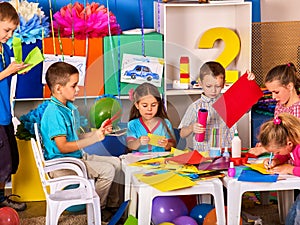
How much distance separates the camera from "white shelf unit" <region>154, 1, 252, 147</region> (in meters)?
3.44

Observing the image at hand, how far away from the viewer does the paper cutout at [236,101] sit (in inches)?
98.3

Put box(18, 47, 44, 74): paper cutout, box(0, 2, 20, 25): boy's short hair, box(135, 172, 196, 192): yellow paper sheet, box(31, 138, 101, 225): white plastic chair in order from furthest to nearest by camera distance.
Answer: box(18, 47, 44, 74): paper cutout → box(0, 2, 20, 25): boy's short hair → box(31, 138, 101, 225): white plastic chair → box(135, 172, 196, 192): yellow paper sheet

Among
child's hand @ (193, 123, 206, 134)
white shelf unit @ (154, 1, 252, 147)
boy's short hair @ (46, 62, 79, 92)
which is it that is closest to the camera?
child's hand @ (193, 123, 206, 134)

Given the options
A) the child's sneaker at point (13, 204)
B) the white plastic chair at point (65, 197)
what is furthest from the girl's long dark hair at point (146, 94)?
the child's sneaker at point (13, 204)

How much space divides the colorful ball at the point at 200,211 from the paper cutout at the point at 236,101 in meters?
0.32

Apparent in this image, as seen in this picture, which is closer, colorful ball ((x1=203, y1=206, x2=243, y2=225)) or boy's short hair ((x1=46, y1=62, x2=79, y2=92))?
colorful ball ((x1=203, y1=206, x2=243, y2=225))

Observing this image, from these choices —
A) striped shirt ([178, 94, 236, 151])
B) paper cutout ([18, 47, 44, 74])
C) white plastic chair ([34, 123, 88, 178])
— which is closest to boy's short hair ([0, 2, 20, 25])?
paper cutout ([18, 47, 44, 74])

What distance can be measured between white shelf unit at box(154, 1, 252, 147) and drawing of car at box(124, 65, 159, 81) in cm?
29

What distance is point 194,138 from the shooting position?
8.39ft

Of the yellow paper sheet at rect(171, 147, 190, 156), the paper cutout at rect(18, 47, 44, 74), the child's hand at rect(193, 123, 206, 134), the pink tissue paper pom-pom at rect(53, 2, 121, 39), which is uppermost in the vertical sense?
the pink tissue paper pom-pom at rect(53, 2, 121, 39)

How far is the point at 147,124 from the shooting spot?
2.61 m

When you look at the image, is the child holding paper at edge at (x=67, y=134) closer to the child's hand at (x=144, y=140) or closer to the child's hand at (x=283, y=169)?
the child's hand at (x=144, y=140)

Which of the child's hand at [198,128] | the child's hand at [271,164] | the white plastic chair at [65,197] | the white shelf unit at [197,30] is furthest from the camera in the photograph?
the white shelf unit at [197,30]

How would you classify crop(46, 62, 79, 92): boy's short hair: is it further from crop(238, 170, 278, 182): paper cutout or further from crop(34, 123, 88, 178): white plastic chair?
crop(238, 170, 278, 182): paper cutout
